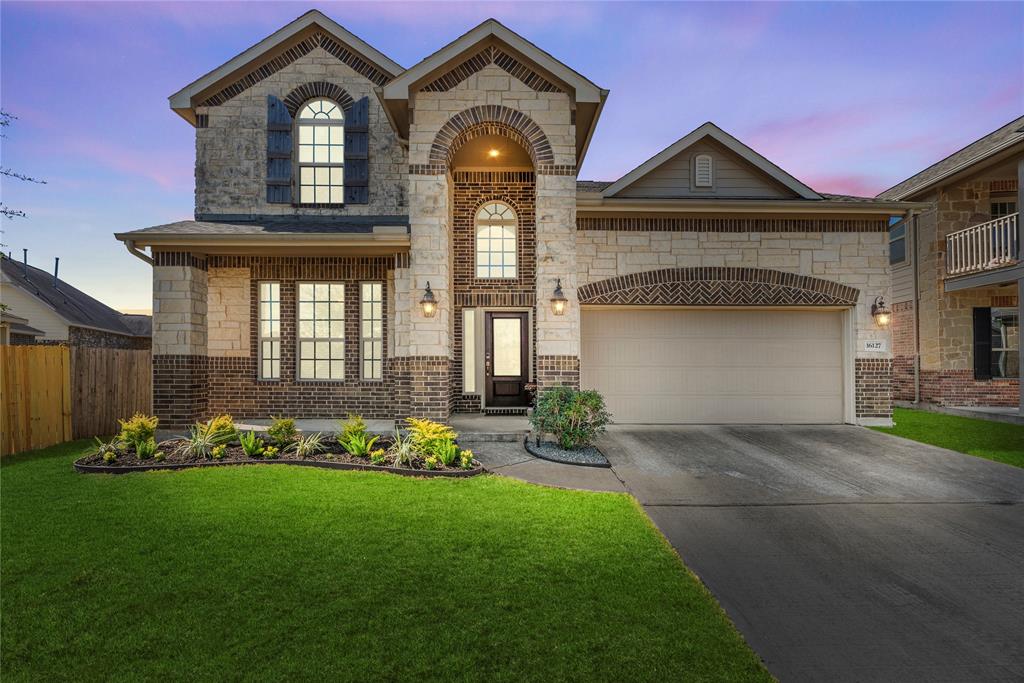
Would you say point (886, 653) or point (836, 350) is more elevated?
point (836, 350)

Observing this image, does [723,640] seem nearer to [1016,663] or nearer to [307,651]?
[1016,663]

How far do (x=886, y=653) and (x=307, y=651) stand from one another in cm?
317

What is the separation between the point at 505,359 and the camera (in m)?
10.9

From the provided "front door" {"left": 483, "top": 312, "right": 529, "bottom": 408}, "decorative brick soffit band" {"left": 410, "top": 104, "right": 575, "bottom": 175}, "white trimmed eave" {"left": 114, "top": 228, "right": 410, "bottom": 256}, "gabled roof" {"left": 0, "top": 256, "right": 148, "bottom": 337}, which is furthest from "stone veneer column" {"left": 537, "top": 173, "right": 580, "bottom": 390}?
→ "gabled roof" {"left": 0, "top": 256, "right": 148, "bottom": 337}

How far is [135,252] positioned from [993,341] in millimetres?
20468

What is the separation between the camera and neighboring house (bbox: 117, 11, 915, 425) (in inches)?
382

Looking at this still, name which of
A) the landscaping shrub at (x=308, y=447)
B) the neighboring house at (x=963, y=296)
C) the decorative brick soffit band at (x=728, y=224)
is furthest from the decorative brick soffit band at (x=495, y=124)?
the neighboring house at (x=963, y=296)

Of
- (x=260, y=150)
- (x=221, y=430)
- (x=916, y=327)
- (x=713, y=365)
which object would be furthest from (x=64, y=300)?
(x=916, y=327)

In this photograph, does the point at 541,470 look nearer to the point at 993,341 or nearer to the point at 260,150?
the point at 260,150

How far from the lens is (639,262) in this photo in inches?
396

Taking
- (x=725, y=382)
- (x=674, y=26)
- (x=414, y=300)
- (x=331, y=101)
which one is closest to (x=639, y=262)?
(x=725, y=382)

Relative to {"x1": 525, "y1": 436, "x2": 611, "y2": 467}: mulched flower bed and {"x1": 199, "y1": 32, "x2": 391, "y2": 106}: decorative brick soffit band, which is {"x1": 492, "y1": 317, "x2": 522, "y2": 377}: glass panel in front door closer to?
{"x1": 525, "y1": 436, "x2": 611, "y2": 467}: mulched flower bed

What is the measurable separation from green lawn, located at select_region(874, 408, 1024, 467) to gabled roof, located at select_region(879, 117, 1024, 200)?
6034mm

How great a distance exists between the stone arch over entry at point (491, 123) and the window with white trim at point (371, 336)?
346 cm
